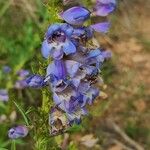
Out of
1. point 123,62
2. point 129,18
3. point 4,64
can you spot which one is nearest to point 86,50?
point 4,64

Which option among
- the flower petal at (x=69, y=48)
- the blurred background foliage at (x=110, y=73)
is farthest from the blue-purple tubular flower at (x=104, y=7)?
the blurred background foliage at (x=110, y=73)

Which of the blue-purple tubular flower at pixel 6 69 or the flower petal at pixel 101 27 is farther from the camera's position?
the blue-purple tubular flower at pixel 6 69

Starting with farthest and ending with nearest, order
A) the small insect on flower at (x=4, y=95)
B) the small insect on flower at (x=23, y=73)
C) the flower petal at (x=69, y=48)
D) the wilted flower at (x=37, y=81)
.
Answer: the small insect on flower at (x=23, y=73) < the small insect on flower at (x=4, y=95) < the wilted flower at (x=37, y=81) < the flower petal at (x=69, y=48)

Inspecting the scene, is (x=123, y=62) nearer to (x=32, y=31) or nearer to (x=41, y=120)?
(x=32, y=31)

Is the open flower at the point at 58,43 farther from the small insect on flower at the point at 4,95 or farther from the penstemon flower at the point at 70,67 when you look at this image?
the small insect on flower at the point at 4,95

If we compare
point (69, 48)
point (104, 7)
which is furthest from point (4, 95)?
point (69, 48)

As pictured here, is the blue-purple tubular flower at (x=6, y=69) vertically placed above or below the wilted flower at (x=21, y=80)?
above

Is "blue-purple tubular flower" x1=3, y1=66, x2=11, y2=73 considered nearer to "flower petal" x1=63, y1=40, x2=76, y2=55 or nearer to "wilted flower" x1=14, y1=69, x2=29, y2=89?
"wilted flower" x1=14, y1=69, x2=29, y2=89
